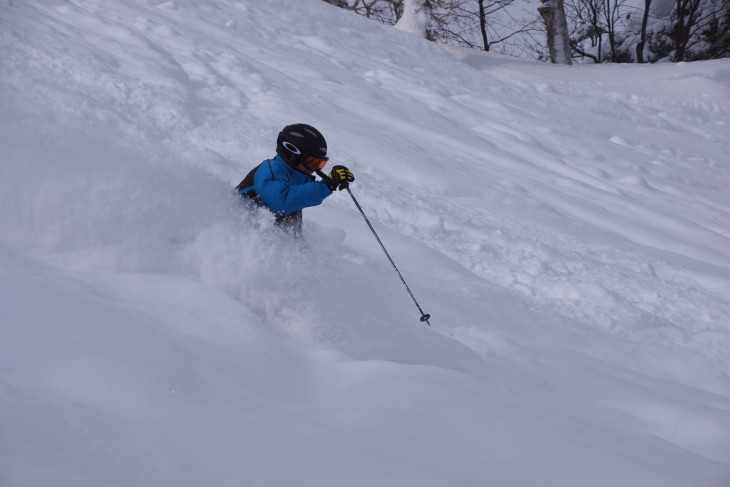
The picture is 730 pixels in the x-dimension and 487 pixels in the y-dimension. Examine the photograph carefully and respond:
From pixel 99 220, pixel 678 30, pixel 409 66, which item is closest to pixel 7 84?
pixel 99 220

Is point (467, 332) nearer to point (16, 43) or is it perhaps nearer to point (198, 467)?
point (198, 467)

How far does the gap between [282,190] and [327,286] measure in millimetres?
646

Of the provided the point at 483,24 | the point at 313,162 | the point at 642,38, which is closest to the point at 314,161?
the point at 313,162

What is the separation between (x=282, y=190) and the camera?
Answer: 13.1 ft

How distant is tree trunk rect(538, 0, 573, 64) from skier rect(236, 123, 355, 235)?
12830 mm

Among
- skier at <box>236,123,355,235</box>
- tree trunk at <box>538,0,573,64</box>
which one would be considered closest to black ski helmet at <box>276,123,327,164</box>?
skier at <box>236,123,355,235</box>

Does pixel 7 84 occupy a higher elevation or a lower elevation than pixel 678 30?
lower

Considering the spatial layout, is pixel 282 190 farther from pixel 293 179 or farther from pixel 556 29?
pixel 556 29

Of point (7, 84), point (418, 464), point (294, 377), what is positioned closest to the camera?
point (418, 464)

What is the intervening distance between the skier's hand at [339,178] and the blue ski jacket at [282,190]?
0.13ft

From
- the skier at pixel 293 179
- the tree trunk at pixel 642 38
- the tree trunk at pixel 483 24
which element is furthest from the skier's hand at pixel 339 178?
the tree trunk at pixel 642 38

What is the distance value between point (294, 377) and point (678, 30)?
2160 cm

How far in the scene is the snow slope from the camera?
2221 mm

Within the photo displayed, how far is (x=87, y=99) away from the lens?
664 centimetres
